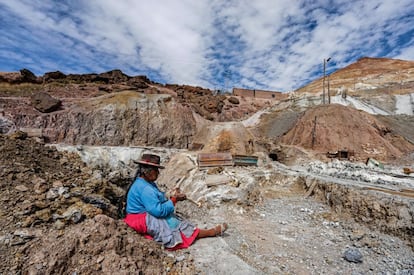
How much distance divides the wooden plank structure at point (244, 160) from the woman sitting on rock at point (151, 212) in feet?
20.8

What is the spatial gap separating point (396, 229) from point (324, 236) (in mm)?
1425

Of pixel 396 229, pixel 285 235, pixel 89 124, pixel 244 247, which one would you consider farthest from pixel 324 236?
pixel 89 124

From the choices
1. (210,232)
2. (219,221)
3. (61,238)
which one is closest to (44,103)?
(219,221)

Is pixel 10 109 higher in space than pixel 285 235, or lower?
higher

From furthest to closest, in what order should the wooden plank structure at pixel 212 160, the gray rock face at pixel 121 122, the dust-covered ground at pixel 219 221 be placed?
1. the gray rock face at pixel 121 122
2. the wooden plank structure at pixel 212 160
3. the dust-covered ground at pixel 219 221

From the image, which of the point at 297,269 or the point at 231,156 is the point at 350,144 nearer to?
the point at 231,156

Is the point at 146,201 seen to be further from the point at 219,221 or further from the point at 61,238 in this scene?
the point at 219,221

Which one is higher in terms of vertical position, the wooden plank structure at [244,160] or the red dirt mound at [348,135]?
the red dirt mound at [348,135]

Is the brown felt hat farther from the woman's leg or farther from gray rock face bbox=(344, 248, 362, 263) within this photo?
gray rock face bbox=(344, 248, 362, 263)

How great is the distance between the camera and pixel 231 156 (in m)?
9.71

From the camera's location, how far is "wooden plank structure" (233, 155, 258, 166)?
32.3 feet

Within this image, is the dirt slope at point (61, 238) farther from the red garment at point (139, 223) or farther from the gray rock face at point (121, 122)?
the gray rock face at point (121, 122)

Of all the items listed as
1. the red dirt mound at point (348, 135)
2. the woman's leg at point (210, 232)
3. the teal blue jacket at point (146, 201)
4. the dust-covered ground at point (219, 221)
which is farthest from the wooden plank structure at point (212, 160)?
the red dirt mound at point (348, 135)

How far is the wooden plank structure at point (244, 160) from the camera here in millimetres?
9844
